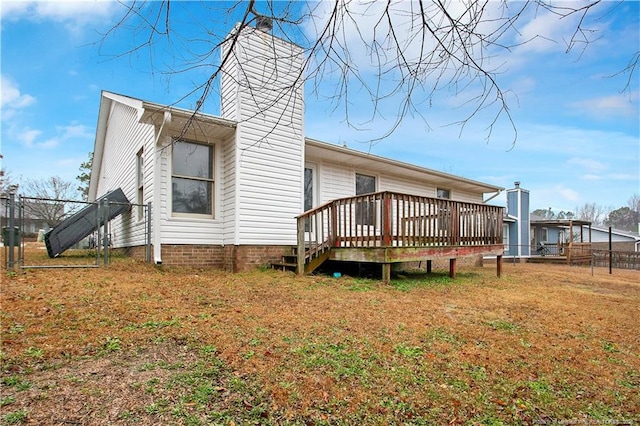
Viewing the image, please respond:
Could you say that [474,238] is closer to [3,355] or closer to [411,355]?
[411,355]

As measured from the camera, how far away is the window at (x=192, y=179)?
307 inches

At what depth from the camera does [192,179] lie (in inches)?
315

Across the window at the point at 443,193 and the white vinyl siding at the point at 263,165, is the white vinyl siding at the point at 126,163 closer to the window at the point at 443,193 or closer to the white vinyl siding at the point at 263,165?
the white vinyl siding at the point at 263,165

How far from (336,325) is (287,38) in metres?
2.85

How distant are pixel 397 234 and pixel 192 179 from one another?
462cm

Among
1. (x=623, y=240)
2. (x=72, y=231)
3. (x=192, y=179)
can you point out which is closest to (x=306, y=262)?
(x=192, y=179)

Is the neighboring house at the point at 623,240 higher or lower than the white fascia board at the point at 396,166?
lower

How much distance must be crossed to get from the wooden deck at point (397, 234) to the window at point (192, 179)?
234 centimetres

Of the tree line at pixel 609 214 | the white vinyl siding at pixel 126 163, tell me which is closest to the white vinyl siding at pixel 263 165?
the white vinyl siding at pixel 126 163

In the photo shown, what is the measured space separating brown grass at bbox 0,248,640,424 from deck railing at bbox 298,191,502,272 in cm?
188

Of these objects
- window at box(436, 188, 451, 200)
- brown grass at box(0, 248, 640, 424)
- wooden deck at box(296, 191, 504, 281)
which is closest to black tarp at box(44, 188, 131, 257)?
brown grass at box(0, 248, 640, 424)

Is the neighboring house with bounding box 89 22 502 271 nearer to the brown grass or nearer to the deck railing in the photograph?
the deck railing

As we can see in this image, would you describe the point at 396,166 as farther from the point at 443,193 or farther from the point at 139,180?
the point at 139,180

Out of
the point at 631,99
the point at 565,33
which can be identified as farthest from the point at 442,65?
the point at 631,99
